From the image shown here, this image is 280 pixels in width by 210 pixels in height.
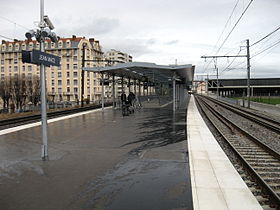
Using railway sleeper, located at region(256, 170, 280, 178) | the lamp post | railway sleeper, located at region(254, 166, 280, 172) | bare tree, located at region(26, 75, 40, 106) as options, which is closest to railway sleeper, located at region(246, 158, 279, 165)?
railway sleeper, located at region(254, 166, 280, 172)

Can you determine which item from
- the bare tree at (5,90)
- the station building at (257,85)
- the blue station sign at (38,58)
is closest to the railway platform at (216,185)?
the blue station sign at (38,58)

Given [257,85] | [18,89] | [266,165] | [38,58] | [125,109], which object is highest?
[257,85]

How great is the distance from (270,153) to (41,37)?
7.41m

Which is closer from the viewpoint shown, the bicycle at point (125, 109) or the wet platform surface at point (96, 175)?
the wet platform surface at point (96, 175)

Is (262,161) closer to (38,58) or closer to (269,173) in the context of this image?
(269,173)

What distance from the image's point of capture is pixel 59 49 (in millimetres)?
80688

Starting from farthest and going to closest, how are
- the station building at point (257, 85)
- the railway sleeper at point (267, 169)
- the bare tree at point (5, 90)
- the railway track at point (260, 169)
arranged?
the station building at point (257, 85) → the bare tree at point (5, 90) → the railway sleeper at point (267, 169) → the railway track at point (260, 169)

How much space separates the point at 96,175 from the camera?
5.37 m

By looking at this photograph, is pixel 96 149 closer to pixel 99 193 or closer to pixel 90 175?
pixel 90 175

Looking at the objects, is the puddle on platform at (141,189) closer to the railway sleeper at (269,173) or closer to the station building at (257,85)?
the railway sleeper at (269,173)

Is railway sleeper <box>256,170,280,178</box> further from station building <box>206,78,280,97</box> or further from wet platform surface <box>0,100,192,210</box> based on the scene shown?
station building <box>206,78,280,97</box>

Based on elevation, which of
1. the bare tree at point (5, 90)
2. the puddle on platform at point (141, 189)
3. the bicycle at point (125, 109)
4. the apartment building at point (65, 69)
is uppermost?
the apartment building at point (65, 69)

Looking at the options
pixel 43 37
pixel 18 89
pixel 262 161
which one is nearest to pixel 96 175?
pixel 43 37

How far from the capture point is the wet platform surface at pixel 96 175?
411 centimetres
